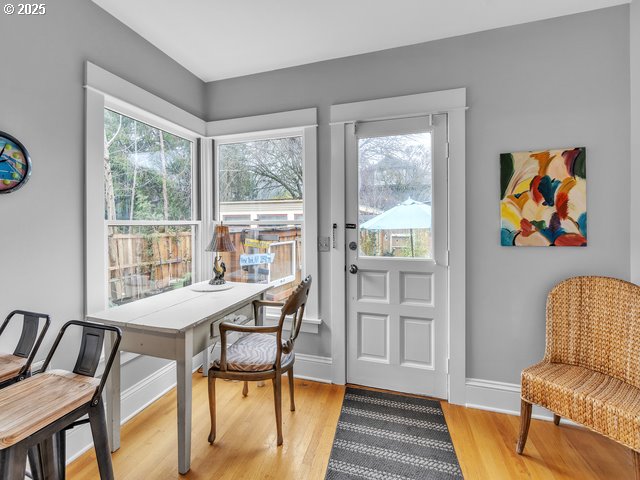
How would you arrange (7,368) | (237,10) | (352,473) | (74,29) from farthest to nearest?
(237,10), (74,29), (352,473), (7,368)

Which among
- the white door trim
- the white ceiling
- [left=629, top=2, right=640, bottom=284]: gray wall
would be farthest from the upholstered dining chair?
[left=629, top=2, right=640, bottom=284]: gray wall

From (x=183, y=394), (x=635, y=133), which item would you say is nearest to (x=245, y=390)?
(x=183, y=394)

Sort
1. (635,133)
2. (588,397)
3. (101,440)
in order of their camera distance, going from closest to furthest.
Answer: (101,440) → (588,397) → (635,133)

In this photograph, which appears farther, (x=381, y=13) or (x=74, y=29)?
(x=381, y=13)

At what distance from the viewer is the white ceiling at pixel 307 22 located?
6.20ft

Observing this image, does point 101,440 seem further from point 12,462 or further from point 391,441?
point 391,441

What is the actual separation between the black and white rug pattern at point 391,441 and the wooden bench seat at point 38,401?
121cm

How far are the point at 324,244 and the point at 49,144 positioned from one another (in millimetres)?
1782

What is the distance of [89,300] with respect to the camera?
182 cm

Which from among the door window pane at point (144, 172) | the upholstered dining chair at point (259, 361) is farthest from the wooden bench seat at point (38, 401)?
the door window pane at point (144, 172)

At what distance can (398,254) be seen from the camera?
7.84 feet

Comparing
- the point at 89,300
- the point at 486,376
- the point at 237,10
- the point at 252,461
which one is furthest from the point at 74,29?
the point at 486,376

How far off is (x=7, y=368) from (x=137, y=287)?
3.32 ft

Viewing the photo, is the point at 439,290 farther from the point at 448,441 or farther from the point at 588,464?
the point at 588,464
